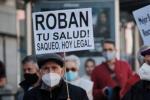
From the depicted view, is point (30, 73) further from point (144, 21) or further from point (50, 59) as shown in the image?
point (144, 21)

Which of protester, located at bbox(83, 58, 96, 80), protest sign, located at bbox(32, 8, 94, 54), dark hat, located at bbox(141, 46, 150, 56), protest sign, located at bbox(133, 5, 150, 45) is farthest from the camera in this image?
protester, located at bbox(83, 58, 96, 80)

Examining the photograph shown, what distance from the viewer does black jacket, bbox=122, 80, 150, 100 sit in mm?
7656

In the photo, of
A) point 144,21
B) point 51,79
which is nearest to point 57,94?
point 51,79

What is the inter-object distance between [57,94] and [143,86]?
84cm

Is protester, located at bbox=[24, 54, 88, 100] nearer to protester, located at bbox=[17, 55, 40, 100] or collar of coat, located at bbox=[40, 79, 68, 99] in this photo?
collar of coat, located at bbox=[40, 79, 68, 99]

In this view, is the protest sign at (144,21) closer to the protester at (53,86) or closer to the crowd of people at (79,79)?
the crowd of people at (79,79)

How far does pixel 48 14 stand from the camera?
27.1 feet

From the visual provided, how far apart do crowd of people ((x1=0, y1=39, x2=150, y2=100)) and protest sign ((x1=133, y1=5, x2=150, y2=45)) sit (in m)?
0.17

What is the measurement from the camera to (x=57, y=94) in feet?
25.0

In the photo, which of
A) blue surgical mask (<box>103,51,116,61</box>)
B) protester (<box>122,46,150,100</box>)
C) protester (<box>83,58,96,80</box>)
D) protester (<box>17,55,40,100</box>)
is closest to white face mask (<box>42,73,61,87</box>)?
protester (<box>122,46,150,100</box>)

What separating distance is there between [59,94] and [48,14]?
1010 mm

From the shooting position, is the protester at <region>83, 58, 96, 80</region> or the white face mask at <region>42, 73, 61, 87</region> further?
the protester at <region>83, 58, 96, 80</region>

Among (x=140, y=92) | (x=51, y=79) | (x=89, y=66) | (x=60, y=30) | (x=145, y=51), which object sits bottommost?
A: (x=140, y=92)

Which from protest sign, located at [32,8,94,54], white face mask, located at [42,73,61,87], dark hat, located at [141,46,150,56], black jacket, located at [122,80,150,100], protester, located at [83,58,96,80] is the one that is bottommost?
black jacket, located at [122,80,150,100]
